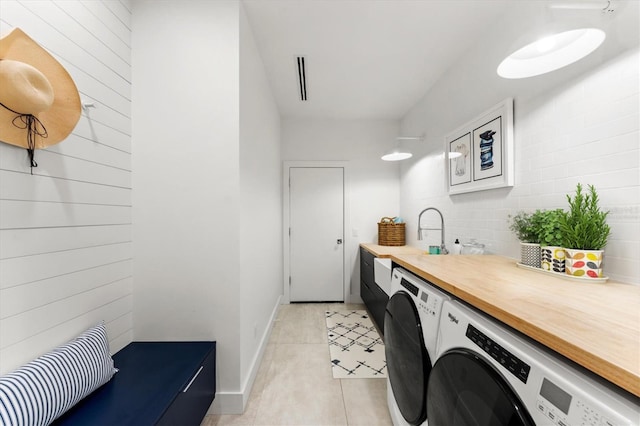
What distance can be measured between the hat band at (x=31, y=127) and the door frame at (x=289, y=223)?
9.14 feet

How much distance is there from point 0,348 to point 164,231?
82 centimetres

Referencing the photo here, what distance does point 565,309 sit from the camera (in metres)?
0.78

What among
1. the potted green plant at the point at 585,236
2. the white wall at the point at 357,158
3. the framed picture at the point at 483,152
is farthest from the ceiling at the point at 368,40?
the potted green plant at the point at 585,236

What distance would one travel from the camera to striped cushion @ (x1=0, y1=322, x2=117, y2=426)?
2.90 feet

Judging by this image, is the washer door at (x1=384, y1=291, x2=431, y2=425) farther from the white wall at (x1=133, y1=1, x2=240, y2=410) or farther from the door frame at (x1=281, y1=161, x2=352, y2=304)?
the door frame at (x1=281, y1=161, x2=352, y2=304)

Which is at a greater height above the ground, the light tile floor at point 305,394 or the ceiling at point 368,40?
the ceiling at point 368,40

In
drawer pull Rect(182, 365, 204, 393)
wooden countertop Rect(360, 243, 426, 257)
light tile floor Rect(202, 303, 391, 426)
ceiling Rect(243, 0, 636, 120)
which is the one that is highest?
ceiling Rect(243, 0, 636, 120)

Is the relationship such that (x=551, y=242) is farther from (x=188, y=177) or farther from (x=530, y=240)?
(x=188, y=177)

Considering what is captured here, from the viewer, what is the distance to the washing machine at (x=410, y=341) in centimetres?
108

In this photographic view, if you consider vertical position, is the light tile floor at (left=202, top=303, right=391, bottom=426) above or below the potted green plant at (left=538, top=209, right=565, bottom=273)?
below

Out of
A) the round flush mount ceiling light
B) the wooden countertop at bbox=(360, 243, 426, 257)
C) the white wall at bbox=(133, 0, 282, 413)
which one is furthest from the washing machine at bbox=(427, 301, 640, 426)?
the wooden countertop at bbox=(360, 243, 426, 257)

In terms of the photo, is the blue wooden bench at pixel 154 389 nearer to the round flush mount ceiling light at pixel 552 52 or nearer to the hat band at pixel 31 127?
the hat band at pixel 31 127

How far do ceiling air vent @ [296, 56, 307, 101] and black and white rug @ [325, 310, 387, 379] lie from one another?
2.67m

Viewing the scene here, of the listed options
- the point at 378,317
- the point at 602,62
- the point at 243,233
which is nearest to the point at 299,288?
the point at 378,317
